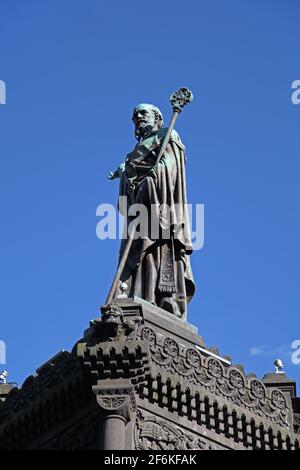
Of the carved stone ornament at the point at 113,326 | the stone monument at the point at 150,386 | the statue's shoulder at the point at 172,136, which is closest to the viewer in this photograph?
the stone monument at the point at 150,386

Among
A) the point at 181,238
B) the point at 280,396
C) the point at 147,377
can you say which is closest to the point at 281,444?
the point at 280,396

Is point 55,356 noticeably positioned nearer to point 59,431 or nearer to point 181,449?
point 59,431

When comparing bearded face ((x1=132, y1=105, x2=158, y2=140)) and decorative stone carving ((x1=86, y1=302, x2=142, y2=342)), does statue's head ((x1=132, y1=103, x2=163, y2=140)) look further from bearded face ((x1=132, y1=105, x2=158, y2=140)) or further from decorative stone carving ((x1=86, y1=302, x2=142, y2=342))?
decorative stone carving ((x1=86, y1=302, x2=142, y2=342))

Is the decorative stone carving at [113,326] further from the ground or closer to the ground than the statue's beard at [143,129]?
closer to the ground

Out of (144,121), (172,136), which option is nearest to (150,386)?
(172,136)

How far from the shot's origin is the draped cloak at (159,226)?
2781 cm

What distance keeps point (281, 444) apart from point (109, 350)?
14.7 ft

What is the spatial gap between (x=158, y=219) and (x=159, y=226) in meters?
0.17

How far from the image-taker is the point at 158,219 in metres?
28.5

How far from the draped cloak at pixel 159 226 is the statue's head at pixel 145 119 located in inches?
20.8

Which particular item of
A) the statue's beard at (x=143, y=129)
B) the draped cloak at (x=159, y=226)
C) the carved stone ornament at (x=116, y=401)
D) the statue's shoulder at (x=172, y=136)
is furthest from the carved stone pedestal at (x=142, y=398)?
the statue's beard at (x=143, y=129)

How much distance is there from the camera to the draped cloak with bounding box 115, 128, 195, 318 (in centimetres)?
2781

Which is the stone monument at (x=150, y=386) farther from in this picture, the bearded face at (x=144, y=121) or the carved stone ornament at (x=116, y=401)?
the bearded face at (x=144, y=121)

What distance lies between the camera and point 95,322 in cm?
2514
